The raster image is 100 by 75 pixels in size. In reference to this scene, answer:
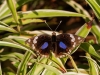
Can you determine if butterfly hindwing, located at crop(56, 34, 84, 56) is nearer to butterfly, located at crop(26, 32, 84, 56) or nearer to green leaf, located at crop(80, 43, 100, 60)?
butterfly, located at crop(26, 32, 84, 56)

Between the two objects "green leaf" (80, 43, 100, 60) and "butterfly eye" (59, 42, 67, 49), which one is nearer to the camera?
"butterfly eye" (59, 42, 67, 49)

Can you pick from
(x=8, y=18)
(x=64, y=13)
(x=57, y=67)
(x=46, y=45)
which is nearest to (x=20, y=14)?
(x=8, y=18)

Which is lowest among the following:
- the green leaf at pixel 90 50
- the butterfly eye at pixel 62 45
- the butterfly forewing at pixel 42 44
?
the green leaf at pixel 90 50

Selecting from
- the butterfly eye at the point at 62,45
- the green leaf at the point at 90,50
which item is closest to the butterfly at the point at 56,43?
the butterfly eye at the point at 62,45

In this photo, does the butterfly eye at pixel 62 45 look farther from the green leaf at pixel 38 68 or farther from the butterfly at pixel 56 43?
the green leaf at pixel 38 68

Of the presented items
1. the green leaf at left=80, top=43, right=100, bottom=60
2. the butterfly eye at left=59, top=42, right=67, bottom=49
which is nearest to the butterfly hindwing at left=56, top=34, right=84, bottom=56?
the butterfly eye at left=59, top=42, right=67, bottom=49

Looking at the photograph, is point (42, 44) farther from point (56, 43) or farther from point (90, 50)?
point (90, 50)

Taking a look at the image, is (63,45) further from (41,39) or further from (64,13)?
(64,13)

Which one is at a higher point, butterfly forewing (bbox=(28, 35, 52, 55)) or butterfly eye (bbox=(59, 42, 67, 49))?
butterfly forewing (bbox=(28, 35, 52, 55))
